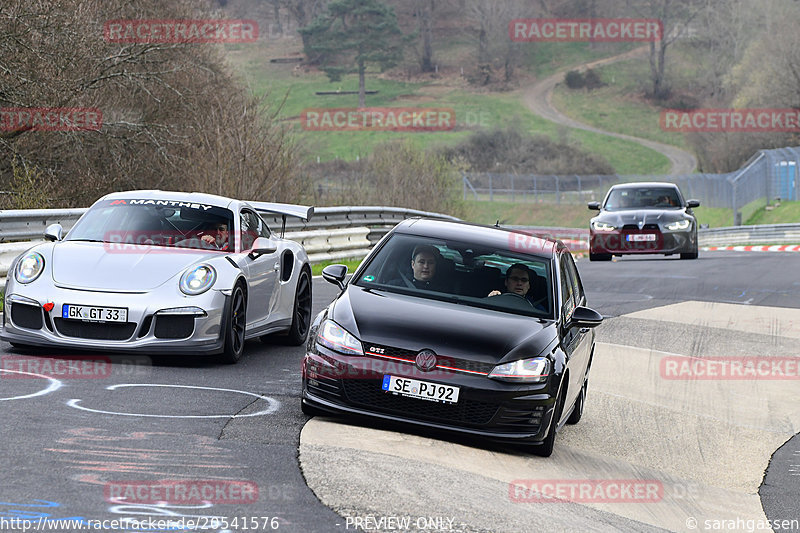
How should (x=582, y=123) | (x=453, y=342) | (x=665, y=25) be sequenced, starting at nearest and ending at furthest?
(x=453, y=342), (x=582, y=123), (x=665, y=25)

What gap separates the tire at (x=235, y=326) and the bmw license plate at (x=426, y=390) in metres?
→ 2.74

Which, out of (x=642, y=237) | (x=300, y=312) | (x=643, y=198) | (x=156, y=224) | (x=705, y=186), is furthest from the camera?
(x=705, y=186)

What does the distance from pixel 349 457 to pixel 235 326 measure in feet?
12.0

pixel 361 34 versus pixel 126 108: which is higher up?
pixel 361 34

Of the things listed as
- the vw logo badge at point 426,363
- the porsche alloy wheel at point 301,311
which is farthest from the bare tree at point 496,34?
the vw logo badge at point 426,363

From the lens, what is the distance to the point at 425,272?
858 centimetres

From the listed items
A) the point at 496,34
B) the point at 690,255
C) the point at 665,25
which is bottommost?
the point at 690,255

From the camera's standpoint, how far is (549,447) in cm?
764

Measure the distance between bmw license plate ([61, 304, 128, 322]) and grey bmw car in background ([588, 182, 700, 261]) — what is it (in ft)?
56.5

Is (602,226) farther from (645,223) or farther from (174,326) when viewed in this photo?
(174,326)

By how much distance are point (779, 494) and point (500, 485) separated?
2.36m

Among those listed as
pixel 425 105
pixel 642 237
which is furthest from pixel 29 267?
pixel 425 105

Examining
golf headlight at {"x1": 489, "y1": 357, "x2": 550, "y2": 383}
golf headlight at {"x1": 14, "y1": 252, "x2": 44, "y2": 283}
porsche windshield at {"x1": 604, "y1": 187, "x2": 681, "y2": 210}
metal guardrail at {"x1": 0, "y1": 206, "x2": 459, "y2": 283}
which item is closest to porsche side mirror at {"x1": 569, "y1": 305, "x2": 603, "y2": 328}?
golf headlight at {"x1": 489, "y1": 357, "x2": 550, "y2": 383}

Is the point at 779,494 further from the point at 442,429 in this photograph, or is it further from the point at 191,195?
the point at 191,195
